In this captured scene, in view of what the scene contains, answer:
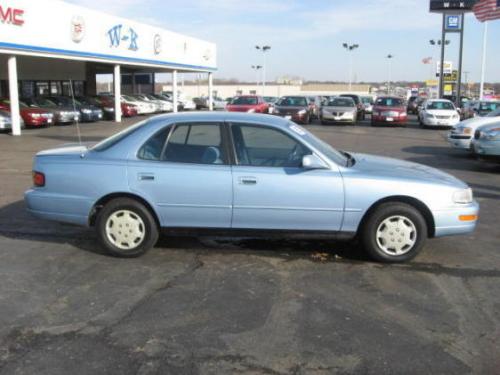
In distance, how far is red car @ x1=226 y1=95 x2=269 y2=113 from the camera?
1083 inches

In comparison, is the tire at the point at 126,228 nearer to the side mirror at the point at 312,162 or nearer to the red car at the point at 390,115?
the side mirror at the point at 312,162

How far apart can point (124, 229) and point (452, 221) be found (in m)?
3.38

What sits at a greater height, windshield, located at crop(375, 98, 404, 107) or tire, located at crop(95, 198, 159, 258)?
windshield, located at crop(375, 98, 404, 107)

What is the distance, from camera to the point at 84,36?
26.4m

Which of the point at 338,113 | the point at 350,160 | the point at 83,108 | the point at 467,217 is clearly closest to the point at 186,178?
the point at 350,160

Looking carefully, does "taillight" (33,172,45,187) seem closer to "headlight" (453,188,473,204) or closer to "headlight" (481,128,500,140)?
"headlight" (453,188,473,204)

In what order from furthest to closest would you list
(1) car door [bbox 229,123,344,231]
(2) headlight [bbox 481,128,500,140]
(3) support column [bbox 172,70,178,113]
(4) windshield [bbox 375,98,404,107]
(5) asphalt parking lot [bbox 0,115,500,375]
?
(3) support column [bbox 172,70,178,113], (4) windshield [bbox 375,98,404,107], (2) headlight [bbox 481,128,500,140], (1) car door [bbox 229,123,344,231], (5) asphalt parking lot [bbox 0,115,500,375]

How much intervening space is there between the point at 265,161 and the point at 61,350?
9.06ft

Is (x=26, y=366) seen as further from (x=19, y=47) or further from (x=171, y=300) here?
(x=19, y=47)

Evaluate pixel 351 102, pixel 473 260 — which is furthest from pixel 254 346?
pixel 351 102

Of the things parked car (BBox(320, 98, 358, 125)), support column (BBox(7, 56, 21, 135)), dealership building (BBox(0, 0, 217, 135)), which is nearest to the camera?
dealership building (BBox(0, 0, 217, 135))

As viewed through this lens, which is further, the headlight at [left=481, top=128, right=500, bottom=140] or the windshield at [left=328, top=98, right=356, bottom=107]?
the windshield at [left=328, top=98, right=356, bottom=107]

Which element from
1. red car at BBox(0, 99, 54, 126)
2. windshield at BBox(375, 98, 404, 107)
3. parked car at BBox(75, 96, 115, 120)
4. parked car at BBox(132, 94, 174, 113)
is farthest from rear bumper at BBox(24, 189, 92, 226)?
parked car at BBox(132, 94, 174, 113)

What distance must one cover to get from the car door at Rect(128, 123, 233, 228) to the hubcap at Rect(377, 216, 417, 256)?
1.57m
